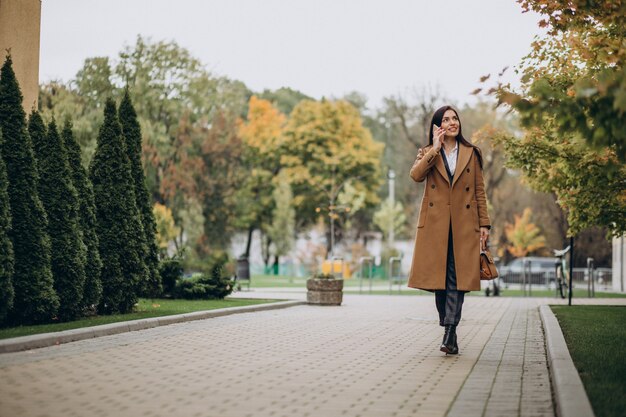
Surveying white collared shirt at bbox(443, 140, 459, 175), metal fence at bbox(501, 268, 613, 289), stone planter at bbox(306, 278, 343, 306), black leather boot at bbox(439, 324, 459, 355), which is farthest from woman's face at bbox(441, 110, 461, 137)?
metal fence at bbox(501, 268, 613, 289)

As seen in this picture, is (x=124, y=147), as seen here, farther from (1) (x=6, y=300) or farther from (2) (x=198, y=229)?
(2) (x=198, y=229)

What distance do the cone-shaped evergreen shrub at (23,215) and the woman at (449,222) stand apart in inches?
192

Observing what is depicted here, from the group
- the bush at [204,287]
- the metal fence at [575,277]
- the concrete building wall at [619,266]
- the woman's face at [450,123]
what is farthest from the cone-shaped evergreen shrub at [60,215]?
the metal fence at [575,277]

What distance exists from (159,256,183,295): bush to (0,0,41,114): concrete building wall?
4813 mm

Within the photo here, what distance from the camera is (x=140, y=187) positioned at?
51.1 ft

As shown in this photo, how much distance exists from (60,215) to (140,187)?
3273 mm

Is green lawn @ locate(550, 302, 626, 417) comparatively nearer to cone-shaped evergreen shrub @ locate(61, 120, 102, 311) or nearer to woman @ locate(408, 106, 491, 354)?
woman @ locate(408, 106, 491, 354)

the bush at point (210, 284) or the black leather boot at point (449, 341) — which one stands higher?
the bush at point (210, 284)

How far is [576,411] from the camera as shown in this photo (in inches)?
217

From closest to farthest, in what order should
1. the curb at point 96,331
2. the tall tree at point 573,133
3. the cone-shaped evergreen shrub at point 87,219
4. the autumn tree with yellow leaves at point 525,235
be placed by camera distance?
the curb at point 96,331
the tall tree at point 573,133
the cone-shaped evergreen shrub at point 87,219
the autumn tree with yellow leaves at point 525,235

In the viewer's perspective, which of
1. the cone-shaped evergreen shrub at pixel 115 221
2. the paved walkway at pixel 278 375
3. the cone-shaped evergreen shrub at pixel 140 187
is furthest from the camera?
the cone-shaped evergreen shrub at pixel 140 187

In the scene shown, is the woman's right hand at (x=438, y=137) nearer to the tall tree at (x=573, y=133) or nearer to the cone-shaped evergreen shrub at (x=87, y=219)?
the tall tree at (x=573, y=133)

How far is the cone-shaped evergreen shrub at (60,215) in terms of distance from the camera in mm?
12258

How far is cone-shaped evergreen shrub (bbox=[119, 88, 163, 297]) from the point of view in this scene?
50.4 feet
